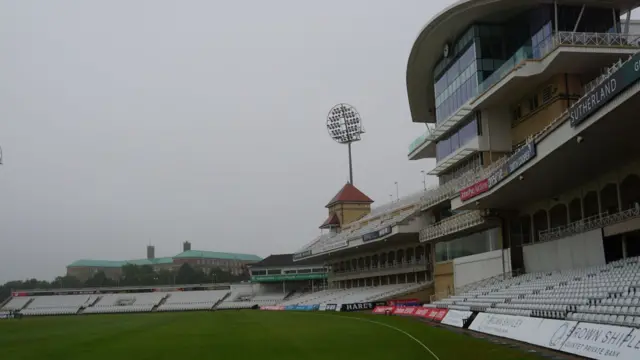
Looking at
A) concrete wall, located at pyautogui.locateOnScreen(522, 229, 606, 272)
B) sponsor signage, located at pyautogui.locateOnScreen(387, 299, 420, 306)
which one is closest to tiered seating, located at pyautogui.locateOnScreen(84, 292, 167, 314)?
sponsor signage, located at pyautogui.locateOnScreen(387, 299, 420, 306)

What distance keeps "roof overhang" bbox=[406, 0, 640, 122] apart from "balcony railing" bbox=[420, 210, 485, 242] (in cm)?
1241

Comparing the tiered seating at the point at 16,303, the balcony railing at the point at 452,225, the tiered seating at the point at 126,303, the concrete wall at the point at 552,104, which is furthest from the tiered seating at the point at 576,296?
the tiered seating at the point at 16,303

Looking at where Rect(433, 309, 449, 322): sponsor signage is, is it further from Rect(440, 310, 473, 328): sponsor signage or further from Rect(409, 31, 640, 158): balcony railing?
Rect(409, 31, 640, 158): balcony railing

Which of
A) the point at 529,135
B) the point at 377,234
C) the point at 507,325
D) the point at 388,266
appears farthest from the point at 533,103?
the point at 388,266

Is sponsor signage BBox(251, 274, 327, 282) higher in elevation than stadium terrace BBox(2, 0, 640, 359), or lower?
lower

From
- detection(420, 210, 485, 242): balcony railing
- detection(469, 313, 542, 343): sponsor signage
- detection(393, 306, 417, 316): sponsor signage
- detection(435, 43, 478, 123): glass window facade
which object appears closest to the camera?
detection(469, 313, 542, 343): sponsor signage

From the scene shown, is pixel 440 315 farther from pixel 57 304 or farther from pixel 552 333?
pixel 57 304

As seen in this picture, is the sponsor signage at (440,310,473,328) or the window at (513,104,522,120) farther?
the window at (513,104,522,120)

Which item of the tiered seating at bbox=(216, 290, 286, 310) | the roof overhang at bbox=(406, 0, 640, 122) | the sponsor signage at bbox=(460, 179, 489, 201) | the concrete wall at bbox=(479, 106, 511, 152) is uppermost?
the roof overhang at bbox=(406, 0, 640, 122)

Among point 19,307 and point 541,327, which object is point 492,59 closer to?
point 541,327

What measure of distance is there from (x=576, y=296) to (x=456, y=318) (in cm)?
886

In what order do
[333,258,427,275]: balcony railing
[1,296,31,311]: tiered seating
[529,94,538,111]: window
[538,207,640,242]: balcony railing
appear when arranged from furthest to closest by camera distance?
[1,296,31,311]: tiered seating
[333,258,427,275]: balcony railing
[529,94,538,111]: window
[538,207,640,242]: balcony railing

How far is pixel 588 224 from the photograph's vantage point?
28562mm

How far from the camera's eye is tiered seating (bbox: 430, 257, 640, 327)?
634 inches
